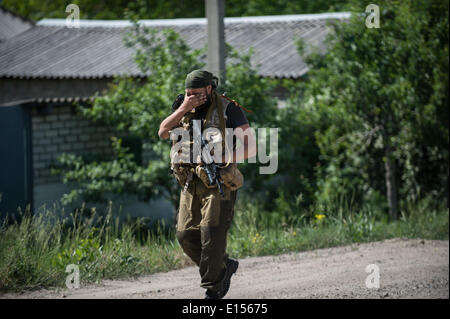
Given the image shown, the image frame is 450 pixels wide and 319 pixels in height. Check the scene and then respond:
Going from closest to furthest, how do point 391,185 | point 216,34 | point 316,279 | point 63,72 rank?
point 316,279, point 216,34, point 391,185, point 63,72

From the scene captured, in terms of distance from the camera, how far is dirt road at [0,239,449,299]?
5.87 metres

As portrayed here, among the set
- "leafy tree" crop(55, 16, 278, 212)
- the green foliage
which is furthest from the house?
the green foliage

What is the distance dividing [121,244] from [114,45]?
12333 mm

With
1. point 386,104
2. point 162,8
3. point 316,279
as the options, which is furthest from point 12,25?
point 316,279

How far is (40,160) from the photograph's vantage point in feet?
38.7

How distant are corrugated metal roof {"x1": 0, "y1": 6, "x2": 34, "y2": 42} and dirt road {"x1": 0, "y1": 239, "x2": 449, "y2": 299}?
1659cm

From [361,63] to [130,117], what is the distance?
12.3 ft

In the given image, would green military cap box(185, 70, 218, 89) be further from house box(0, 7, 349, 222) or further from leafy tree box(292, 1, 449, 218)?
house box(0, 7, 349, 222)

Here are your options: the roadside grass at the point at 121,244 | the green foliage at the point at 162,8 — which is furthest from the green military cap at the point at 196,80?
the green foliage at the point at 162,8

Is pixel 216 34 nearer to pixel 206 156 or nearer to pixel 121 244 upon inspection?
pixel 121 244

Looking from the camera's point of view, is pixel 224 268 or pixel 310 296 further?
pixel 310 296

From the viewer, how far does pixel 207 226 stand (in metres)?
4.83
